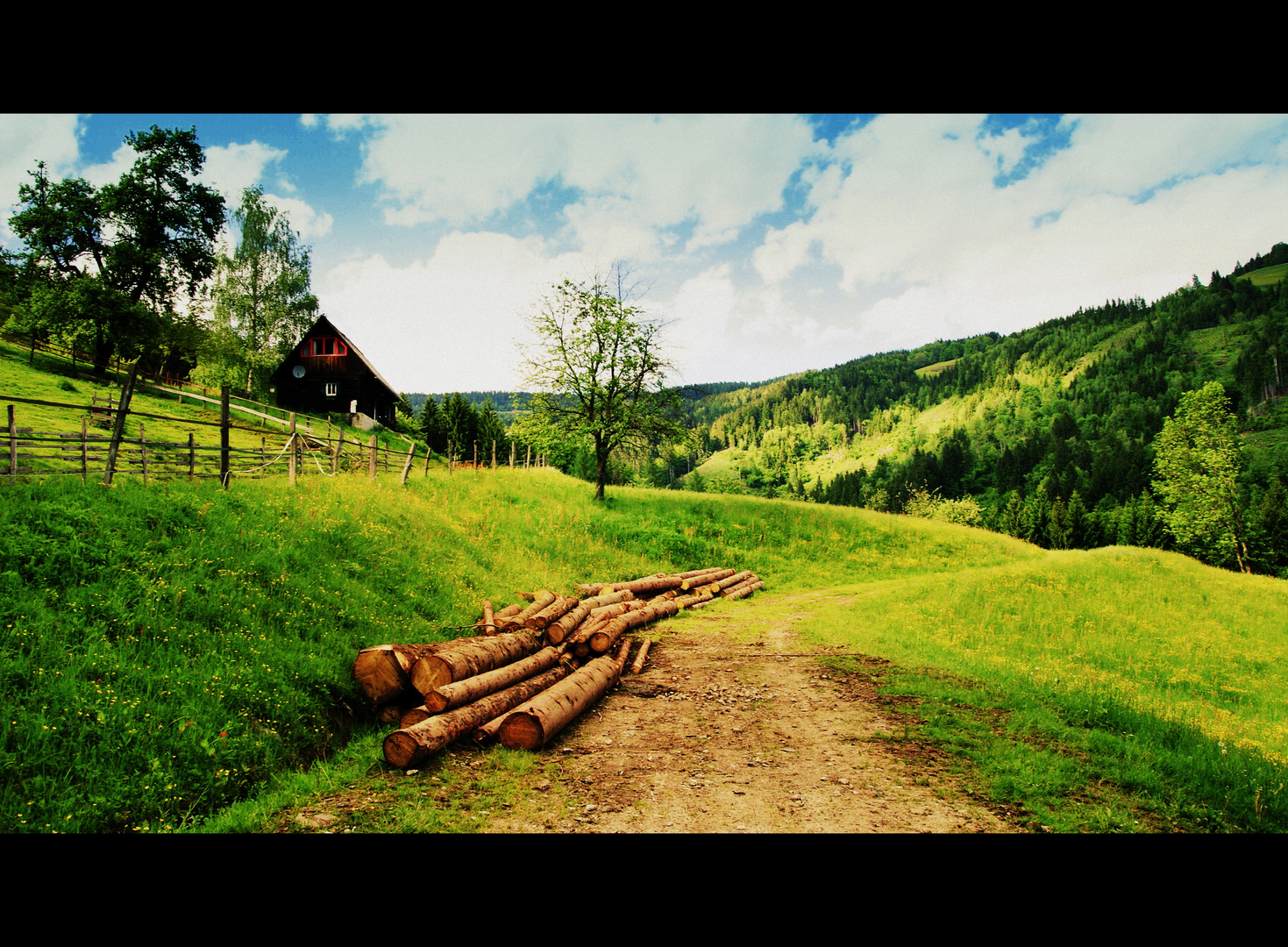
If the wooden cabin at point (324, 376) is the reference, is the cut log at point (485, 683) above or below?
below

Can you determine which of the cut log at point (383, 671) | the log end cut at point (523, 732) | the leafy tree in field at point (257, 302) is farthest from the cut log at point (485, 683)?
the leafy tree in field at point (257, 302)

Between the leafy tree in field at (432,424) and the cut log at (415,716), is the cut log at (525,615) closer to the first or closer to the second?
the cut log at (415,716)

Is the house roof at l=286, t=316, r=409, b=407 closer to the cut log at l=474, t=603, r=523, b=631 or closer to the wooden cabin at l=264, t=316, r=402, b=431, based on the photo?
the wooden cabin at l=264, t=316, r=402, b=431

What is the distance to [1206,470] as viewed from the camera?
39.1 m

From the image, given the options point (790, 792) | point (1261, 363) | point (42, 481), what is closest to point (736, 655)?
point (790, 792)

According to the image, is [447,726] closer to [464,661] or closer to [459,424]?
[464,661]

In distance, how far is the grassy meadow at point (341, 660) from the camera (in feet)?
16.1

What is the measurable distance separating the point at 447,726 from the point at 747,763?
3722mm

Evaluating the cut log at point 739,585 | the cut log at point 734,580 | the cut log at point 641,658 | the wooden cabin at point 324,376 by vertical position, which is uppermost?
the wooden cabin at point 324,376

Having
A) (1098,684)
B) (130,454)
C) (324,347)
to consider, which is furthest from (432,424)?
(1098,684)

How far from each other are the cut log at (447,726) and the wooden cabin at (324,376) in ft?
144
